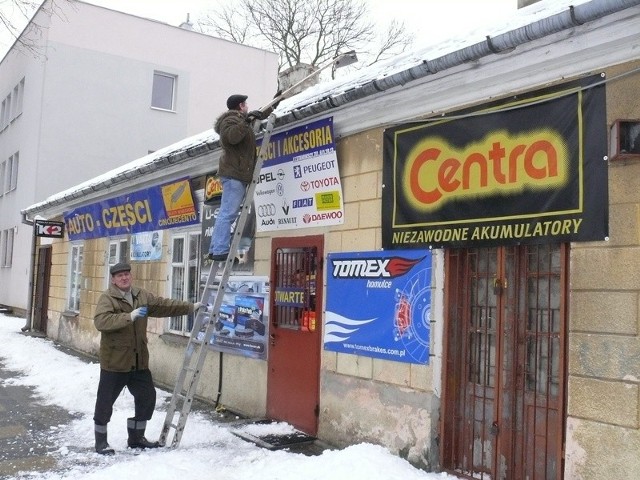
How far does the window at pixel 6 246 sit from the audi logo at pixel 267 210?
18.3m

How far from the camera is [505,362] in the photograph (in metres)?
4.77

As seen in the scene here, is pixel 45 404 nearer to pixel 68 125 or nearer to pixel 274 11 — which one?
pixel 68 125

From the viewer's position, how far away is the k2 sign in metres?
14.7

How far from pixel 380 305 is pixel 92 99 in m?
18.7

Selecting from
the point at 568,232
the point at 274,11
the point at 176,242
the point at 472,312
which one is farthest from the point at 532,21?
the point at 274,11

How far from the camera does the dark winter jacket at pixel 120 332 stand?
582 cm

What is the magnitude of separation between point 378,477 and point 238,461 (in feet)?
4.76

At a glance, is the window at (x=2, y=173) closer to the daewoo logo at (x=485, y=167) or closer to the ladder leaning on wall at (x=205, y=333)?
the ladder leaning on wall at (x=205, y=333)

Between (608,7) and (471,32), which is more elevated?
(471,32)

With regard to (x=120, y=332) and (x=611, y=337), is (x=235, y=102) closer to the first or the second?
(x=120, y=332)

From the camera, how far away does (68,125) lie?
2092 cm

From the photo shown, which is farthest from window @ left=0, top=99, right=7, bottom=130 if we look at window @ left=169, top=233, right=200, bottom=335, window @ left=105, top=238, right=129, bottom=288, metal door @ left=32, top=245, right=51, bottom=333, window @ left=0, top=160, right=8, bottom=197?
window @ left=169, top=233, right=200, bottom=335

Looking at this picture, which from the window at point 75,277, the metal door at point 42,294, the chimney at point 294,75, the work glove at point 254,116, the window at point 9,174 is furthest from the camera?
the window at point 9,174

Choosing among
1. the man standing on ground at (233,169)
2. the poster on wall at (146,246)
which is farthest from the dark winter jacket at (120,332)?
the poster on wall at (146,246)
